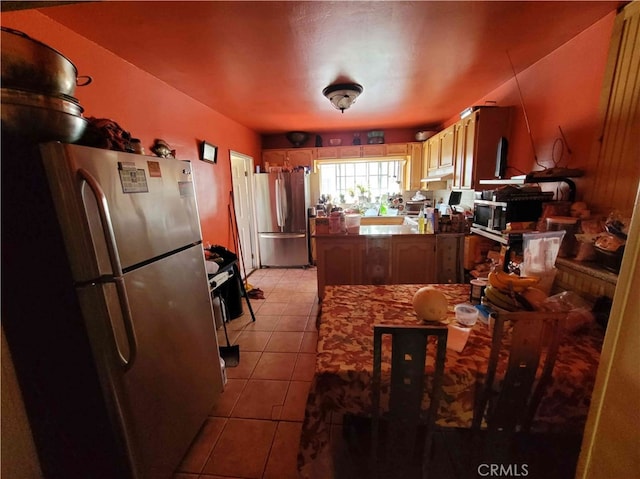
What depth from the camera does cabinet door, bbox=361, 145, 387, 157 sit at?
4.61 m

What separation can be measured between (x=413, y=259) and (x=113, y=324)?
2418mm

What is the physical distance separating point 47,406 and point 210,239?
2.19m

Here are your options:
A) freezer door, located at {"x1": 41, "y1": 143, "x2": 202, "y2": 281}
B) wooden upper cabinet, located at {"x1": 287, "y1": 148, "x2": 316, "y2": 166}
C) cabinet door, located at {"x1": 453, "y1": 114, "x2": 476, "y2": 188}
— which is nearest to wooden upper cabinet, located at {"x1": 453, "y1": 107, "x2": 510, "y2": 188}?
cabinet door, located at {"x1": 453, "y1": 114, "x2": 476, "y2": 188}

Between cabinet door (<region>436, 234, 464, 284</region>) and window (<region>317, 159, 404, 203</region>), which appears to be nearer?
cabinet door (<region>436, 234, 464, 284</region>)

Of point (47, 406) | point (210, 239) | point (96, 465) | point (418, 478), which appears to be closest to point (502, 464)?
point (418, 478)

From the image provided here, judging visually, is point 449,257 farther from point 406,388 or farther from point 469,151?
point 406,388

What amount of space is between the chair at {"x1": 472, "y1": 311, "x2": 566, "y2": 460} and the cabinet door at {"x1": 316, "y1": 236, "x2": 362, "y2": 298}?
6.22ft

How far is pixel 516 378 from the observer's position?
0.81 meters

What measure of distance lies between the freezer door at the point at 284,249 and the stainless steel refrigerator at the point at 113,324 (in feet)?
10.4

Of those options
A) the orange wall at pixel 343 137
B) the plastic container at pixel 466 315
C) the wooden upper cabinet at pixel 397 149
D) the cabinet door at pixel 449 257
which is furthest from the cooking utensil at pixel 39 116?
the wooden upper cabinet at pixel 397 149

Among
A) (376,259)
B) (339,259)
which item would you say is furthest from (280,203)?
(376,259)

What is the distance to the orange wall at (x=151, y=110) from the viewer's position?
1436mm

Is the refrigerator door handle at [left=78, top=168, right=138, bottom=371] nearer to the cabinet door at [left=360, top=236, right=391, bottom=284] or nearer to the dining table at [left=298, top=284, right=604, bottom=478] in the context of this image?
the dining table at [left=298, top=284, right=604, bottom=478]

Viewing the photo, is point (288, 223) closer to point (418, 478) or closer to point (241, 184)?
point (241, 184)
